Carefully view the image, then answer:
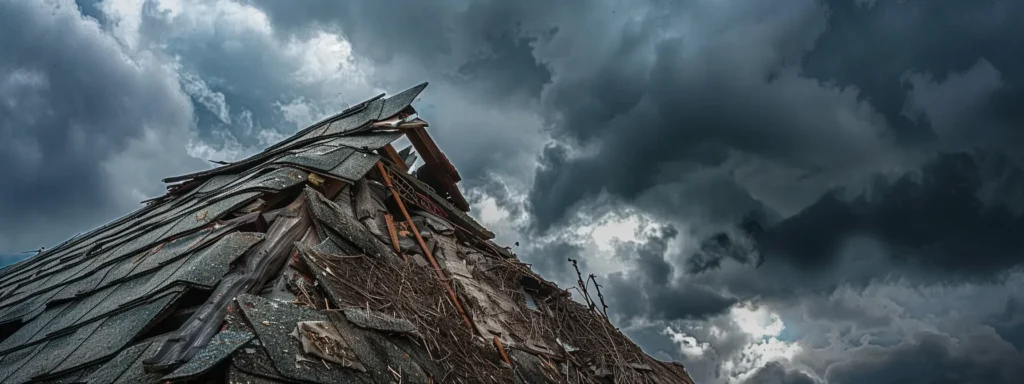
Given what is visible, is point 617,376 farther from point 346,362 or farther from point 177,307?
point 177,307

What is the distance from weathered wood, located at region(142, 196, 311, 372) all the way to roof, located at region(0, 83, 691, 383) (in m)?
0.01

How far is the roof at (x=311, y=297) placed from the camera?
323 centimetres

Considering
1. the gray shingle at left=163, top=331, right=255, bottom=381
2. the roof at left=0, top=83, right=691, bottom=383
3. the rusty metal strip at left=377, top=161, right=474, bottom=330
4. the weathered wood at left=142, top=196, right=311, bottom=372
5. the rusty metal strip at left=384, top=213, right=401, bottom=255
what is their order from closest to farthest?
the gray shingle at left=163, top=331, right=255, bottom=381
the weathered wood at left=142, top=196, right=311, bottom=372
the roof at left=0, top=83, right=691, bottom=383
the rusty metal strip at left=377, top=161, right=474, bottom=330
the rusty metal strip at left=384, top=213, right=401, bottom=255

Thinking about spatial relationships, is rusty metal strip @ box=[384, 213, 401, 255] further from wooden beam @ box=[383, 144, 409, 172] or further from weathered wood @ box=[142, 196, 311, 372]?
wooden beam @ box=[383, 144, 409, 172]

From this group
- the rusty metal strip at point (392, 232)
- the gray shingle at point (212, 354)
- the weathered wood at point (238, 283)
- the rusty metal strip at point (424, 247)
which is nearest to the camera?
the gray shingle at point (212, 354)

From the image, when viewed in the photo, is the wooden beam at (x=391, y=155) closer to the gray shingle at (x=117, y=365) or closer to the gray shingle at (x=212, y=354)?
the gray shingle at (x=117, y=365)

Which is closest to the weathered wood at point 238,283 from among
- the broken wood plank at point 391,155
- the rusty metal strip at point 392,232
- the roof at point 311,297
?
the roof at point 311,297

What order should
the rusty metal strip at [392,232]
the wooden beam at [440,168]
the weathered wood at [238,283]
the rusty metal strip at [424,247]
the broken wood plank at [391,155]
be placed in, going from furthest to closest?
the wooden beam at [440,168] < the broken wood plank at [391,155] < the rusty metal strip at [392,232] < the rusty metal strip at [424,247] < the weathered wood at [238,283]

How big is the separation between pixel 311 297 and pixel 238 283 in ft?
1.63

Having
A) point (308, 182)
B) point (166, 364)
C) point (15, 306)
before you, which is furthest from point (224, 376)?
point (15, 306)

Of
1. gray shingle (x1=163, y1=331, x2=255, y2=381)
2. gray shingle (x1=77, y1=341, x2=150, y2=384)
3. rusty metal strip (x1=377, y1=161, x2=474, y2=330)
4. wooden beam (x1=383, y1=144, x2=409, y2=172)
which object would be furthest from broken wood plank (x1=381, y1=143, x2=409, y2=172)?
gray shingle (x1=163, y1=331, x2=255, y2=381)

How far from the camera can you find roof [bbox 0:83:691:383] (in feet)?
10.6

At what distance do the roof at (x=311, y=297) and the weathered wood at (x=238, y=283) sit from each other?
1cm

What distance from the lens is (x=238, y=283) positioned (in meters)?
3.83
